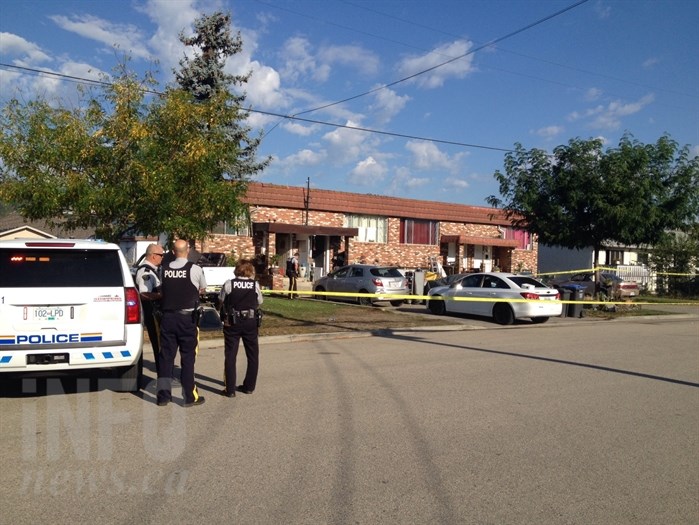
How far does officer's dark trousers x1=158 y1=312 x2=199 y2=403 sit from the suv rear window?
75cm

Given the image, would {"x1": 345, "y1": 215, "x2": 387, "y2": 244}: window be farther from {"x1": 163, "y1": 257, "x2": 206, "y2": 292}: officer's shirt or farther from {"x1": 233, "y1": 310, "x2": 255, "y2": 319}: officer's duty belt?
{"x1": 163, "y1": 257, "x2": 206, "y2": 292}: officer's shirt

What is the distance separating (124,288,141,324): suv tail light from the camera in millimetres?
7531

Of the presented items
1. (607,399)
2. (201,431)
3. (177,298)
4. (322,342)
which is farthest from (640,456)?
(322,342)

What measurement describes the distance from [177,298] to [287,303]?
542 inches

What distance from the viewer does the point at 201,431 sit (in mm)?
6512

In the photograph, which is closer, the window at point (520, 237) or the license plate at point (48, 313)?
the license plate at point (48, 313)

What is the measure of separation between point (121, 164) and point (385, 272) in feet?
39.3

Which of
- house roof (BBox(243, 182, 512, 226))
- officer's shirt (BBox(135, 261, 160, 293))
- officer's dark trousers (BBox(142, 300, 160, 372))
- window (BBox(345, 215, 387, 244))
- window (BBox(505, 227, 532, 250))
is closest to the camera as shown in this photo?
officer's shirt (BBox(135, 261, 160, 293))

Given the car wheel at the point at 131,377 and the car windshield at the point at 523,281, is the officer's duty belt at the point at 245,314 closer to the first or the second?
the car wheel at the point at 131,377

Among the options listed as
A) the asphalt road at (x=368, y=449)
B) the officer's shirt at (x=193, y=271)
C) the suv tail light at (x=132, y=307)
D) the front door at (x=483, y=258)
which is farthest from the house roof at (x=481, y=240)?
the suv tail light at (x=132, y=307)

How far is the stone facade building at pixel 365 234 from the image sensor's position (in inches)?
1192

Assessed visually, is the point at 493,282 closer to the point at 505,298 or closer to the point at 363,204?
the point at 505,298

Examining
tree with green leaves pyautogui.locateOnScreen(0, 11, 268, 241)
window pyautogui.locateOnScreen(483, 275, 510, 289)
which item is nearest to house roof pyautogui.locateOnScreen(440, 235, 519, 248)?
window pyautogui.locateOnScreen(483, 275, 510, 289)

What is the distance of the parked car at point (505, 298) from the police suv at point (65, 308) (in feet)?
39.3
